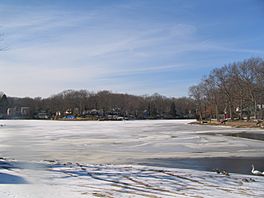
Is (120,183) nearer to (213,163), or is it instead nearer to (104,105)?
(213,163)

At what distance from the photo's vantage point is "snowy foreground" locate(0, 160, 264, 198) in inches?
332

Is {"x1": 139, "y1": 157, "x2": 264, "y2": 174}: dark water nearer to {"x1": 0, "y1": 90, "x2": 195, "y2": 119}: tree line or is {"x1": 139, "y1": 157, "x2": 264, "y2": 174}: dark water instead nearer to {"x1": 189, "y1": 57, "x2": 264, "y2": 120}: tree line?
{"x1": 189, "y1": 57, "x2": 264, "y2": 120}: tree line

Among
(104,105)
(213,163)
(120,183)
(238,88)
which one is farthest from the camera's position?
(104,105)

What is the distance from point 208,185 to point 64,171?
4496mm

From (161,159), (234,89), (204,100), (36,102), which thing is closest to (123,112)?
(36,102)

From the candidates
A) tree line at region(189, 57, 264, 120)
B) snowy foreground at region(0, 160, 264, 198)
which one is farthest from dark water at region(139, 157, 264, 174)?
tree line at region(189, 57, 264, 120)

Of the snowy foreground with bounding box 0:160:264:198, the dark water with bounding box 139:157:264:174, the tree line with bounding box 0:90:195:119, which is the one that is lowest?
the dark water with bounding box 139:157:264:174

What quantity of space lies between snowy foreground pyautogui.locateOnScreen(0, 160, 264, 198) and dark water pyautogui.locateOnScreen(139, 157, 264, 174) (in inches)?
79.4

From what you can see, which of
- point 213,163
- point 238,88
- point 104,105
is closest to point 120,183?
point 213,163

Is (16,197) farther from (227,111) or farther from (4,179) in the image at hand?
(227,111)

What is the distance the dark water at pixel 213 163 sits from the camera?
14.1 meters

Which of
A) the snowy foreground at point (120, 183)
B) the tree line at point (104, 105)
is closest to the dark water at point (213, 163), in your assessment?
the snowy foreground at point (120, 183)

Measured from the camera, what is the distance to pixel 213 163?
15.6 m

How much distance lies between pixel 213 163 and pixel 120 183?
686 centimetres
